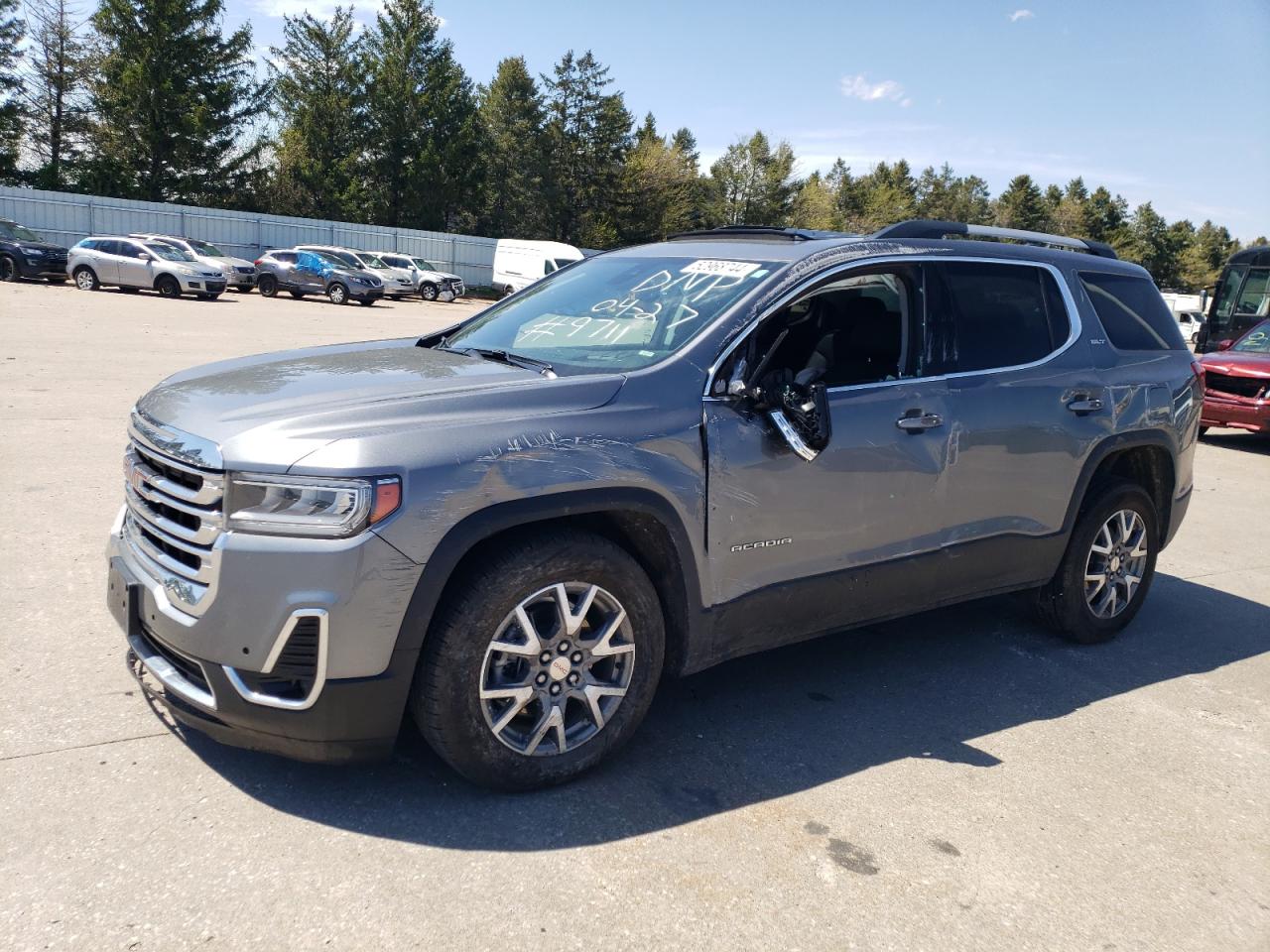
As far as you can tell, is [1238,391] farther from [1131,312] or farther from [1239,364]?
[1131,312]

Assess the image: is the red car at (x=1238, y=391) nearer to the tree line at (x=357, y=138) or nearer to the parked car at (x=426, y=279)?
the parked car at (x=426, y=279)

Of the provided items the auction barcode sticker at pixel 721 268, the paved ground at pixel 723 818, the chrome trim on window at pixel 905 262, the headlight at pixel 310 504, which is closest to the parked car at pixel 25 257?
the paved ground at pixel 723 818

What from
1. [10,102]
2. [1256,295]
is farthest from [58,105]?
[1256,295]

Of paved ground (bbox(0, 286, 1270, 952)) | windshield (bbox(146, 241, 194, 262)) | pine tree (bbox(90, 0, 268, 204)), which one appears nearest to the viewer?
paved ground (bbox(0, 286, 1270, 952))

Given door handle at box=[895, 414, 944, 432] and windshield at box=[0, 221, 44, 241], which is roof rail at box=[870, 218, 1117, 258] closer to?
door handle at box=[895, 414, 944, 432]

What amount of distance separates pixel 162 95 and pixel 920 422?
173 feet

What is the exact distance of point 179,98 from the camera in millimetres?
48125

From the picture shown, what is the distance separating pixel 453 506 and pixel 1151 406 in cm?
382

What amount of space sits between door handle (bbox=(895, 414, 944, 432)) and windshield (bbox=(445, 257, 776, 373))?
0.81 meters

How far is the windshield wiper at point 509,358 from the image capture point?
3.70 meters

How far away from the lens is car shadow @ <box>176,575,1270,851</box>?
3195mm

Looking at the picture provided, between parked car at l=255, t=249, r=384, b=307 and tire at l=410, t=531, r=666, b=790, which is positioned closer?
tire at l=410, t=531, r=666, b=790

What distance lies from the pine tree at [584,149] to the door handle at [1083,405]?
206 feet

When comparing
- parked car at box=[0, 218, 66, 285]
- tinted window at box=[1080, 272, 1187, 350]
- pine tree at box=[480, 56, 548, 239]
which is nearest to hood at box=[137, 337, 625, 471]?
tinted window at box=[1080, 272, 1187, 350]
